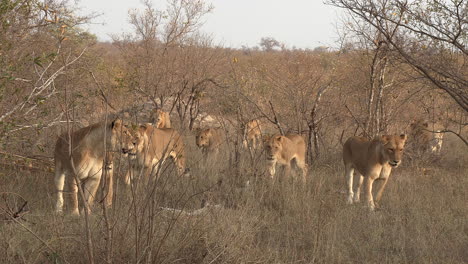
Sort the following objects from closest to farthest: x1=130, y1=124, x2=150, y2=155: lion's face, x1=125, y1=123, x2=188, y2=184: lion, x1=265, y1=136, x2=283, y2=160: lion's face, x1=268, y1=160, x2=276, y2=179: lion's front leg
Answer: x1=130, y1=124, x2=150, y2=155: lion's face → x1=125, y1=123, x2=188, y2=184: lion → x1=268, y1=160, x2=276, y2=179: lion's front leg → x1=265, y1=136, x2=283, y2=160: lion's face

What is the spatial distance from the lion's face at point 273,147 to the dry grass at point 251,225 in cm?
83

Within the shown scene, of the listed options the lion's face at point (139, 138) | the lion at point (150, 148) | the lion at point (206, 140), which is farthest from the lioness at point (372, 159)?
the lion at point (206, 140)

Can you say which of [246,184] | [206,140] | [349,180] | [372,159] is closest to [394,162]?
[372,159]

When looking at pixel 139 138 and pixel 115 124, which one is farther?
pixel 139 138

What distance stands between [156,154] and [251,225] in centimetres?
343

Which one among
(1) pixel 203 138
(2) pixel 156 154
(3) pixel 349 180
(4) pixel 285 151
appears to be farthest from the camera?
(1) pixel 203 138

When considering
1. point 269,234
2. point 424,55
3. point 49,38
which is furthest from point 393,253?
point 49,38

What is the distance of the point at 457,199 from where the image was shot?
792 cm

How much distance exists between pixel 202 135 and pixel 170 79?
476 centimetres

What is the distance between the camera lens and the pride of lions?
21.1 ft

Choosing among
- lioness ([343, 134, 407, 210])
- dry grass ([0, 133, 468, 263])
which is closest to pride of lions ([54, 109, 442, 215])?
lioness ([343, 134, 407, 210])

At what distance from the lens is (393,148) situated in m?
7.68

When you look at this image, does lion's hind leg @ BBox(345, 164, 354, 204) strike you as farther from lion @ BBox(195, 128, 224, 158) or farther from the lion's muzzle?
lion @ BBox(195, 128, 224, 158)

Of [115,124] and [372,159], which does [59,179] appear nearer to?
[115,124]
